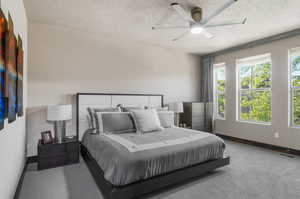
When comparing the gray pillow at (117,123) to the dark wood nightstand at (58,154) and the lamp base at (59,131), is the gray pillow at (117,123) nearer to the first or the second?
the dark wood nightstand at (58,154)

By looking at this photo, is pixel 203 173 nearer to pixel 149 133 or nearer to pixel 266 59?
pixel 149 133

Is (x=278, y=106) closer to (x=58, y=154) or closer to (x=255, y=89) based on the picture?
(x=255, y=89)

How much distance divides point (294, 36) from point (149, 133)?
146 inches

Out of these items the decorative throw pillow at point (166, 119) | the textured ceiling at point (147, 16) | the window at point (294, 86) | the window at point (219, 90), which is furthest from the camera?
the window at point (219, 90)

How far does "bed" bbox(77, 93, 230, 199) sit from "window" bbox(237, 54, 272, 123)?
7.45 ft

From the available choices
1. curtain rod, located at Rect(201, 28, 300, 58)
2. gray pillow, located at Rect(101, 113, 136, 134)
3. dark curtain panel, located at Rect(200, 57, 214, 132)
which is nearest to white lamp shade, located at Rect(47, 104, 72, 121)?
gray pillow, located at Rect(101, 113, 136, 134)

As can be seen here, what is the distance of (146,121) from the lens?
10.1 feet

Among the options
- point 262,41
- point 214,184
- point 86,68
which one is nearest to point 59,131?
point 86,68

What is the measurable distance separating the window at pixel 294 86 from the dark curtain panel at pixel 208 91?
194 cm

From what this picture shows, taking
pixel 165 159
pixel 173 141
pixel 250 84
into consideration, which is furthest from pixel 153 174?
pixel 250 84

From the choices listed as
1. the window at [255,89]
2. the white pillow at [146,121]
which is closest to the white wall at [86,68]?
the white pillow at [146,121]

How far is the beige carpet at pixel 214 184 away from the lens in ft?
6.79

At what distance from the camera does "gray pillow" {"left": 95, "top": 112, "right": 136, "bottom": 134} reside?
294 cm

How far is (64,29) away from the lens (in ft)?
11.3
